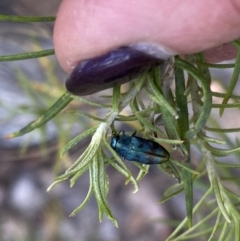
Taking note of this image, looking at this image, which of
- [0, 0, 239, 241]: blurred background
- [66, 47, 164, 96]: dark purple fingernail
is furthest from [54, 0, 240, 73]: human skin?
[0, 0, 239, 241]: blurred background

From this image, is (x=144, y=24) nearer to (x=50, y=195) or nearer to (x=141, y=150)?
(x=141, y=150)

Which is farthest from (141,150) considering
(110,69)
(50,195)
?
(50,195)

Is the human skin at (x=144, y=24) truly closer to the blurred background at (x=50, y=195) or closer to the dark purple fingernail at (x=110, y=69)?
the dark purple fingernail at (x=110, y=69)

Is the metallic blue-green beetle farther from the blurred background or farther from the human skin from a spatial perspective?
the blurred background

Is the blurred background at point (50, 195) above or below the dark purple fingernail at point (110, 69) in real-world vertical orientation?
below

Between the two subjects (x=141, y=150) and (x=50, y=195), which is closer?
(x=141, y=150)

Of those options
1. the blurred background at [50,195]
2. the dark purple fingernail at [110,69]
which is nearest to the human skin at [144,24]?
the dark purple fingernail at [110,69]

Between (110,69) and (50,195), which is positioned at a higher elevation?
(110,69)
